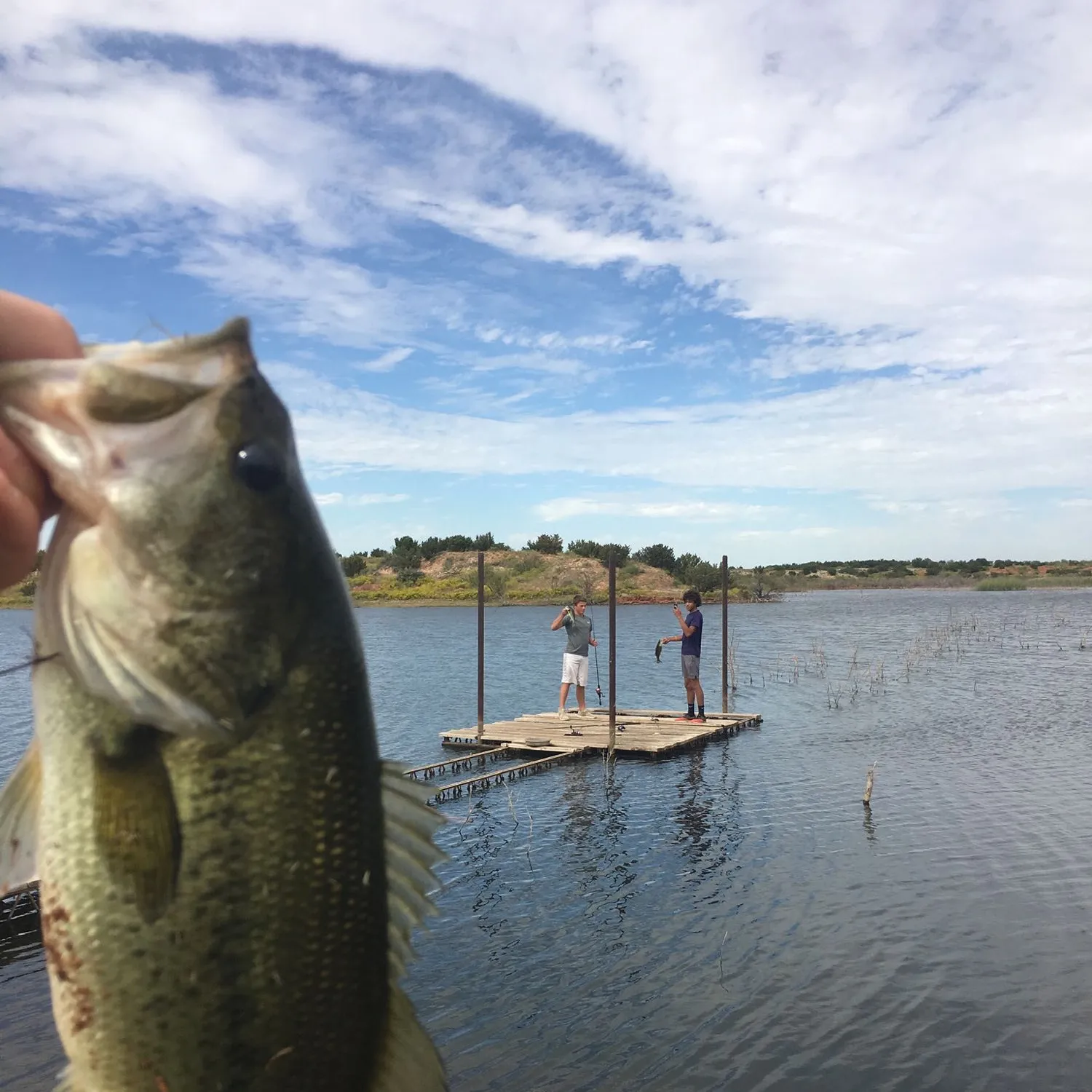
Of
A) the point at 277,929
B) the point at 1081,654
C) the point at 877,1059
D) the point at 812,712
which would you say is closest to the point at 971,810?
the point at 877,1059

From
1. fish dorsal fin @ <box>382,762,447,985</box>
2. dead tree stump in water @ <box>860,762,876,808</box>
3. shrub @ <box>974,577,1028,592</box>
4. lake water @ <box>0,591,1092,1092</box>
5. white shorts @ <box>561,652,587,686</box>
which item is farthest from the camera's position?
shrub @ <box>974,577,1028,592</box>

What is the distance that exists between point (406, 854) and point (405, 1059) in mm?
Answer: 421

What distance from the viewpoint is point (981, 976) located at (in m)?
11.6

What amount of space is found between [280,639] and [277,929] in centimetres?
59

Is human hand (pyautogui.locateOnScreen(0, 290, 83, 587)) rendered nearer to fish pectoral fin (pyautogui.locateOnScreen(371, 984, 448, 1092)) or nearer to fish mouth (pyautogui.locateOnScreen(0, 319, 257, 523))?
fish mouth (pyautogui.locateOnScreen(0, 319, 257, 523))

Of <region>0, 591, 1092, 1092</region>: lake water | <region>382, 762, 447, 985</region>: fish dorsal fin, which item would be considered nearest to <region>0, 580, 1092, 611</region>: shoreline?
<region>0, 591, 1092, 1092</region>: lake water

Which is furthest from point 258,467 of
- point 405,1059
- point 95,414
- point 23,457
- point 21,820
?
point 405,1059

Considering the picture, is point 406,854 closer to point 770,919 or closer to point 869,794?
point 770,919

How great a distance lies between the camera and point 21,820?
6.03 ft

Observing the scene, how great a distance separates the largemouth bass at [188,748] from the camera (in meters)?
1.76

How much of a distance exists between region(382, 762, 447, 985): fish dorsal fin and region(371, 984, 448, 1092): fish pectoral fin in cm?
11

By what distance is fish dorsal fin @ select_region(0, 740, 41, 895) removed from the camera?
181 cm

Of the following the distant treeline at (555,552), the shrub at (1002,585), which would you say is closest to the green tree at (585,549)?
the distant treeline at (555,552)

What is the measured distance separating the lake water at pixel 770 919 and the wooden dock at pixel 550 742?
493 millimetres
